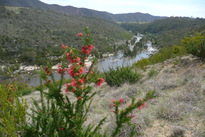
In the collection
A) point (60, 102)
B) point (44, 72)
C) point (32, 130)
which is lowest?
point (32, 130)

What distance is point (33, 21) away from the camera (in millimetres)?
87062

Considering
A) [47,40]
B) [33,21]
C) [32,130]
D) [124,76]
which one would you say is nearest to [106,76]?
[124,76]

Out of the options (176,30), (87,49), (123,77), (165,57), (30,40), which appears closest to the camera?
(87,49)

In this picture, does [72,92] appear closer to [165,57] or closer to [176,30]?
[165,57]

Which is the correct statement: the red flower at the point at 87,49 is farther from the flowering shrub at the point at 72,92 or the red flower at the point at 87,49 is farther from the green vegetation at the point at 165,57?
the green vegetation at the point at 165,57

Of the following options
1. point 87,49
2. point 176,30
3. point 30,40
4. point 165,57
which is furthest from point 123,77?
point 176,30

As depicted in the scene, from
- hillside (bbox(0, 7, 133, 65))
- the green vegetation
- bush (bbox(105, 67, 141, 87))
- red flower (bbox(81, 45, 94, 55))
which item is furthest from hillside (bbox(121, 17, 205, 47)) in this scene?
red flower (bbox(81, 45, 94, 55))

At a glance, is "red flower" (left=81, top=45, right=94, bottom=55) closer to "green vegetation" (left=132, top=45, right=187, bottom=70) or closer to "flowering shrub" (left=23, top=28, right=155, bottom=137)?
"flowering shrub" (left=23, top=28, right=155, bottom=137)

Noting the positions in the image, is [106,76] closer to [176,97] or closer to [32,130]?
[176,97]

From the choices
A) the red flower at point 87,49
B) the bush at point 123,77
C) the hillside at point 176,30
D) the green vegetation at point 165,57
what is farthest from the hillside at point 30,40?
the red flower at point 87,49

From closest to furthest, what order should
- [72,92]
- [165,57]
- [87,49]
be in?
[72,92], [87,49], [165,57]

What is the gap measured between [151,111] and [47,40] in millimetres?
69148

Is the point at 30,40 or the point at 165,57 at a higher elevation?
the point at 165,57

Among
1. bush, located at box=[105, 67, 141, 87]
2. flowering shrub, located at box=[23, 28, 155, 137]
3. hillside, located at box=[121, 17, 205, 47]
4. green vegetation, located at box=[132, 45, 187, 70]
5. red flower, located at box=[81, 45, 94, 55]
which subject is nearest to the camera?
flowering shrub, located at box=[23, 28, 155, 137]
